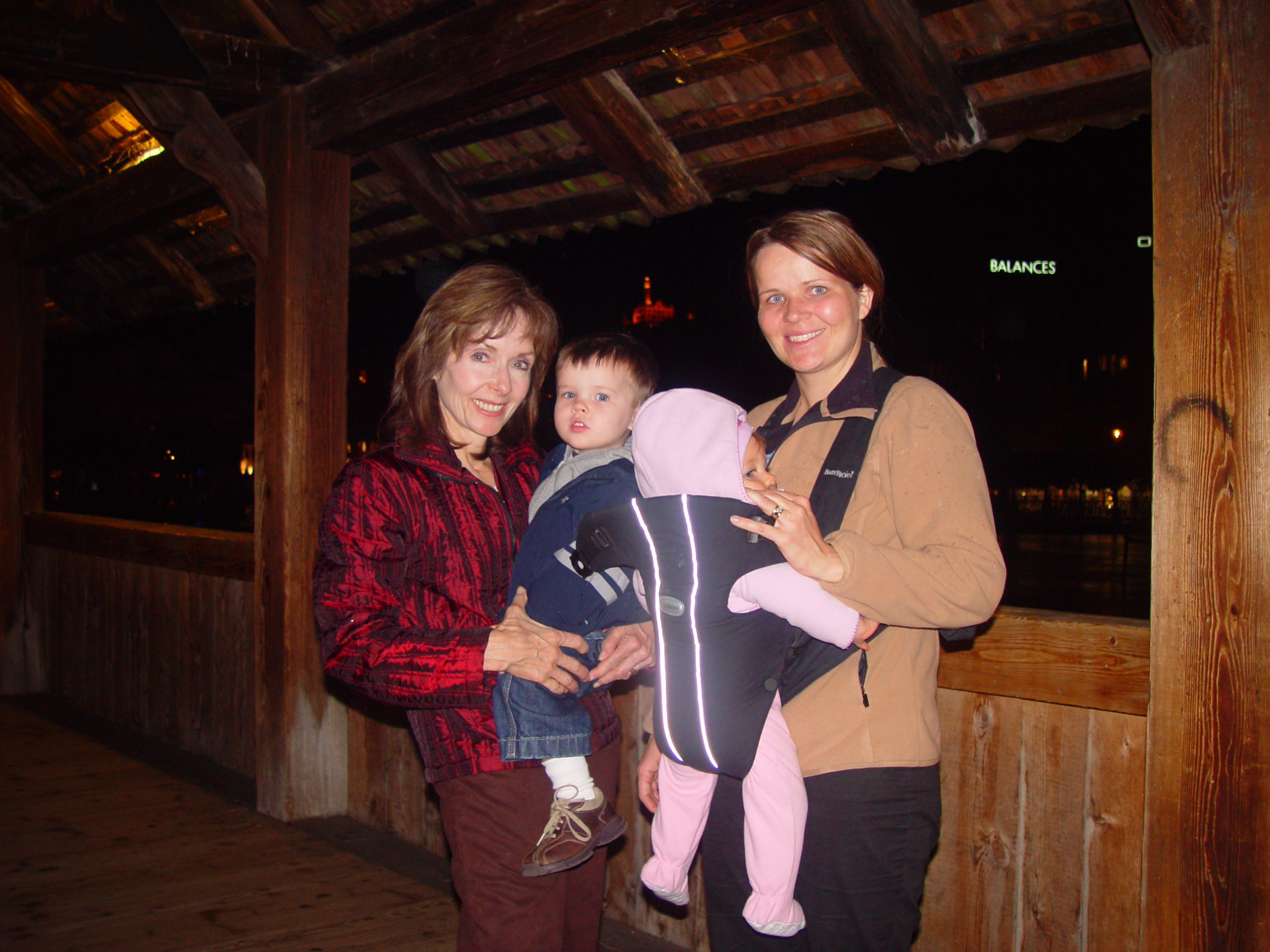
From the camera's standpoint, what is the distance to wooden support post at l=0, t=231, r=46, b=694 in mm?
7176

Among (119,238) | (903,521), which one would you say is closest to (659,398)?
(903,521)

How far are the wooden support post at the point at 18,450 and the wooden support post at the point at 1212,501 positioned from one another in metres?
7.49

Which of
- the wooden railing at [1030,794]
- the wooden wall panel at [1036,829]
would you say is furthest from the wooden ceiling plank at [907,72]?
the wooden wall panel at [1036,829]

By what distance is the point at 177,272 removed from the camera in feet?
24.1

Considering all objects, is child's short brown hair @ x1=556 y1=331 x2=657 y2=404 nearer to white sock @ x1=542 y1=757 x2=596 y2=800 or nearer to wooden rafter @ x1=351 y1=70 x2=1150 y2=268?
white sock @ x1=542 y1=757 x2=596 y2=800

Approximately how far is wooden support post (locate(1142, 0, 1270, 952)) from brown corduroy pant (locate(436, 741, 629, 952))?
4.58ft

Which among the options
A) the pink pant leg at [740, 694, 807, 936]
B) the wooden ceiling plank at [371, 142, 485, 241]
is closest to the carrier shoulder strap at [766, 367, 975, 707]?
the pink pant leg at [740, 694, 807, 936]

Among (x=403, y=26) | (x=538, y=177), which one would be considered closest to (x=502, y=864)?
(x=403, y=26)

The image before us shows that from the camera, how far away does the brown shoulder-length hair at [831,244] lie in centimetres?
186

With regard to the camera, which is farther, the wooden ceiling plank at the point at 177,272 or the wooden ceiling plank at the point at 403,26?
the wooden ceiling plank at the point at 177,272

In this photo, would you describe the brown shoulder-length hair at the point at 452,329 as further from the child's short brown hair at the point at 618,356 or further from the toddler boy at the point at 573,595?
the toddler boy at the point at 573,595

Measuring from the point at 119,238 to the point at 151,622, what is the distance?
251 centimetres

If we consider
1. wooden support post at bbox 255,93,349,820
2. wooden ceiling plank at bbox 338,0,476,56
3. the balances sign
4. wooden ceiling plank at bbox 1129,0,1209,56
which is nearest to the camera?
wooden ceiling plank at bbox 1129,0,1209,56

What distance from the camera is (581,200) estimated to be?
16.2 ft
